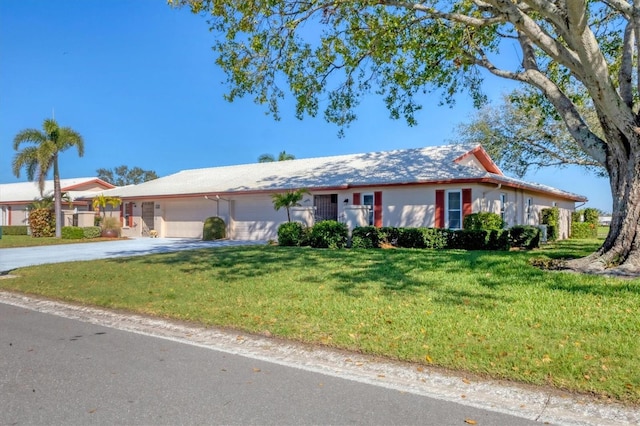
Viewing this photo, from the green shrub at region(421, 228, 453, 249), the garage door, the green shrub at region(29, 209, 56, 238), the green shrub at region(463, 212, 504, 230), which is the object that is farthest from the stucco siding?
the green shrub at region(29, 209, 56, 238)

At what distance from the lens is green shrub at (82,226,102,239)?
2602 cm

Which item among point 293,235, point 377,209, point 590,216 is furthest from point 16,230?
point 590,216

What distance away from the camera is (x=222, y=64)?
37.9 ft

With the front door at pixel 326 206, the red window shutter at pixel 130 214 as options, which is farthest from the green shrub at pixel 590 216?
the red window shutter at pixel 130 214

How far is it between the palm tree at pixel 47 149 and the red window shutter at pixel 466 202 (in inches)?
906

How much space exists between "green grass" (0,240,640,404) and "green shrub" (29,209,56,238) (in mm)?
19451

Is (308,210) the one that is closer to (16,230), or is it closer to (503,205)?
(503,205)

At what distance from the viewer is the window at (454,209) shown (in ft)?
58.4

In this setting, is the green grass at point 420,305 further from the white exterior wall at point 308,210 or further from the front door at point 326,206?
the front door at point 326,206

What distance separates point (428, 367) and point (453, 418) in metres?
1.16

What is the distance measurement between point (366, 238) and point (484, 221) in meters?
4.19

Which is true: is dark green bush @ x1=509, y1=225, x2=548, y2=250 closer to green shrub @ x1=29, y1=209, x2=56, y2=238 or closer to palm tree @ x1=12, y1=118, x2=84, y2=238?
palm tree @ x1=12, y1=118, x2=84, y2=238

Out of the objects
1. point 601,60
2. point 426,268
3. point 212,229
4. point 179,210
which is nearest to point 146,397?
point 426,268

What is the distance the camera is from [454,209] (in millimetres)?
17922
